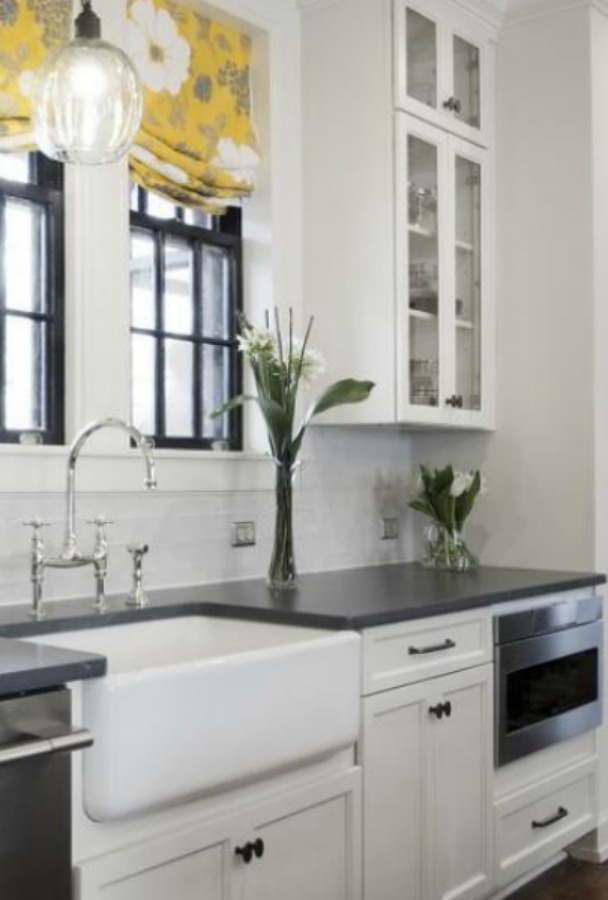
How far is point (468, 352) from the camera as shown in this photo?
3.85 meters

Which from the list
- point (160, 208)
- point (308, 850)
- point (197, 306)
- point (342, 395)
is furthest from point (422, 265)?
point (308, 850)

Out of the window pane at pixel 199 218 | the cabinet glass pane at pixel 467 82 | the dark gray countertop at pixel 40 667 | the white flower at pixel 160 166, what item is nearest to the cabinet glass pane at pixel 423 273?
the cabinet glass pane at pixel 467 82

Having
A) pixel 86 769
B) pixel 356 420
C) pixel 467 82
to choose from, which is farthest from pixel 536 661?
pixel 467 82

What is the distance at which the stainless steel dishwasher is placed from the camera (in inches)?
68.8

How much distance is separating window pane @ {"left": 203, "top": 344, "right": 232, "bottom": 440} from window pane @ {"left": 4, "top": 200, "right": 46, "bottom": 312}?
2.13 feet

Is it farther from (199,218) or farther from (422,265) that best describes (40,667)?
(422,265)

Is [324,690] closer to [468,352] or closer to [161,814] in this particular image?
[161,814]

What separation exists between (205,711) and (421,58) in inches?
93.0

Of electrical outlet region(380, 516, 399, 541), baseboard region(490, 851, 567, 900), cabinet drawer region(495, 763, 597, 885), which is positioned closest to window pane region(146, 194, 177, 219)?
electrical outlet region(380, 516, 399, 541)

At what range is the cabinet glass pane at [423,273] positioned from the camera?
3.58m

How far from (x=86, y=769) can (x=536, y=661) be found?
1.68m

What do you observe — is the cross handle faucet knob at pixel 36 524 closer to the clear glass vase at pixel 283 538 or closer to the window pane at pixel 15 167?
the clear glass vase at pixel 283 538

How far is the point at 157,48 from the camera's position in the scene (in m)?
3.21

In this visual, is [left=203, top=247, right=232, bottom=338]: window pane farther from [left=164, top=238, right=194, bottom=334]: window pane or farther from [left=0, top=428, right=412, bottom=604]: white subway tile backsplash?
[left=0, top=428, right=412, bottom=604]: white subway tile backsplash
